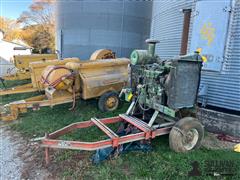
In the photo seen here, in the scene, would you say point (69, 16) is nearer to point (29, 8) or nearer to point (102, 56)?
point (102, 56)

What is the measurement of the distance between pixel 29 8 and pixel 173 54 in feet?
113

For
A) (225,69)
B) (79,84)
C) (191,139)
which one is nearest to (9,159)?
(79,84)

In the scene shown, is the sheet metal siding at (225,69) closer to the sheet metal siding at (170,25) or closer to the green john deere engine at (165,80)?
the sheet metal siding at (170,25)

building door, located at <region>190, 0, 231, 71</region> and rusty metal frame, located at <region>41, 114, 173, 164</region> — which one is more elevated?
building door, located at <region>190, 0, 231, 71</region>

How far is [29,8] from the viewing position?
1334 inches

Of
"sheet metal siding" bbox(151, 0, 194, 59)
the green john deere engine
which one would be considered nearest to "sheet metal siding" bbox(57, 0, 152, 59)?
"sheet metal siding" bbox(151, 0, 194, 59)

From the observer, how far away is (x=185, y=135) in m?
3.59

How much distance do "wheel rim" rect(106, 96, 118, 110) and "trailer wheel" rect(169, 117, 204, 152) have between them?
8.62 ft

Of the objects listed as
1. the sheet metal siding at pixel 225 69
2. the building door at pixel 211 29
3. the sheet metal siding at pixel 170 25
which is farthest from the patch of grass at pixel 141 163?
the sheet metal siding at pixel 170 25

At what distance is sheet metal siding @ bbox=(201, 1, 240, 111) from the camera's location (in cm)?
448

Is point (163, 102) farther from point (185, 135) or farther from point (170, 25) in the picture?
point (170, 25)

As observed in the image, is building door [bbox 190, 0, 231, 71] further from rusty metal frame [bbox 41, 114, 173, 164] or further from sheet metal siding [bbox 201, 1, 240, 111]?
rusty metal frame [bbox 41, 114, 173, 164]

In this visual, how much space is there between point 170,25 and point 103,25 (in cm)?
631

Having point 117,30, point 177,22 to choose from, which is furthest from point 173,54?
point 117,30
